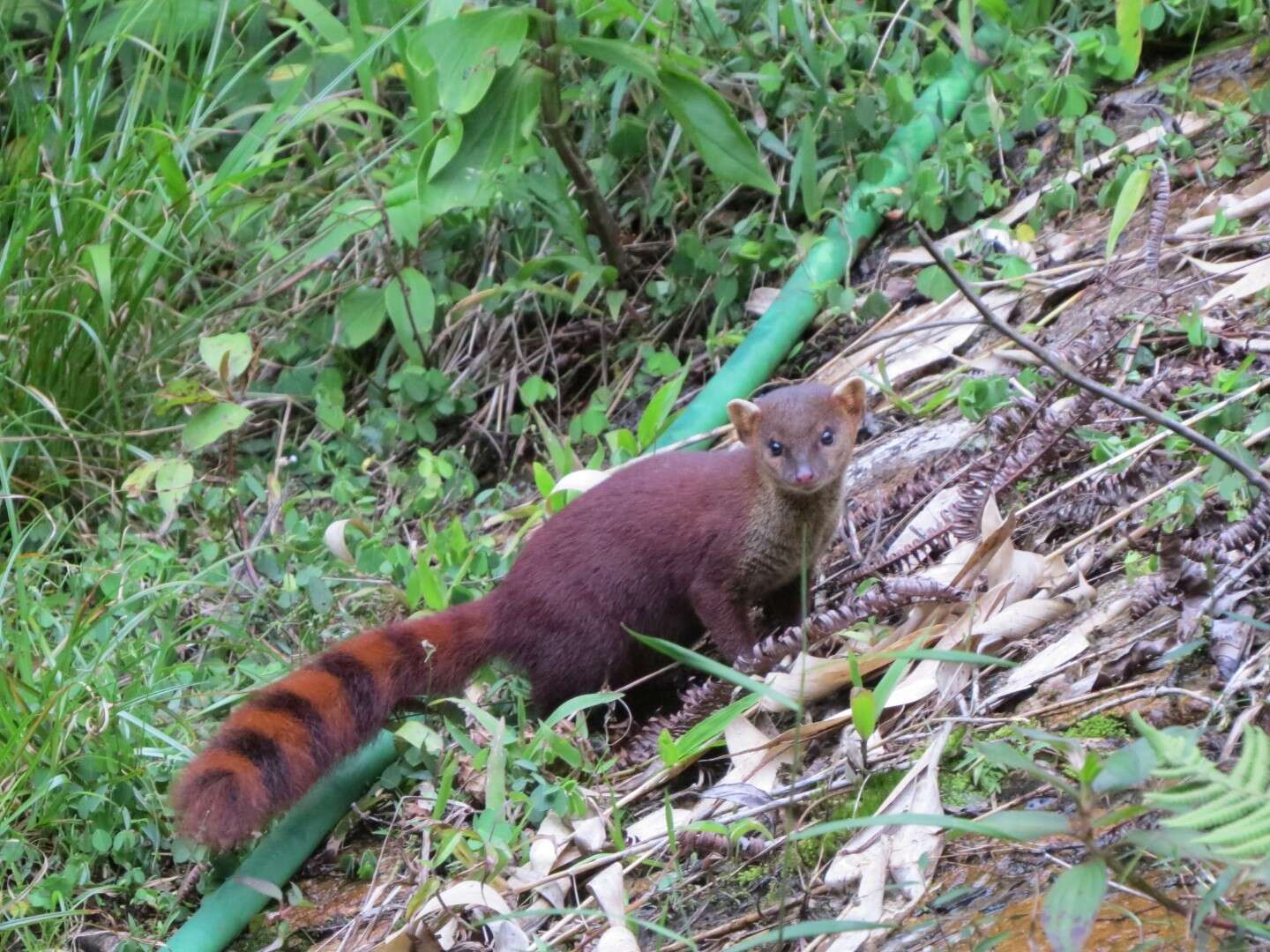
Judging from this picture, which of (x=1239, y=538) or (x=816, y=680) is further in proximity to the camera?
(x=816, y=680)

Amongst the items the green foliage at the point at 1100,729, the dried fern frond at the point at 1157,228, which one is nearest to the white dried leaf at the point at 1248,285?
the dried fern frond at the point at 1157,228

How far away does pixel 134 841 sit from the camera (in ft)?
13.1

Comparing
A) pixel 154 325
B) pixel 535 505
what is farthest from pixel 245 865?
pixel 154 325

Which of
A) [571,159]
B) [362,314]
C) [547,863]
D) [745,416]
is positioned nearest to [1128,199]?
[745,416]

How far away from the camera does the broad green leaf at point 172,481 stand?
5264mm

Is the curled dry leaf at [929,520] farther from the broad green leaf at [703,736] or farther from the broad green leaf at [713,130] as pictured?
the broad green leaf at [713,130]

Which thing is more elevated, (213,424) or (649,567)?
(213,424)

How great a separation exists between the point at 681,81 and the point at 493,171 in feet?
2.39

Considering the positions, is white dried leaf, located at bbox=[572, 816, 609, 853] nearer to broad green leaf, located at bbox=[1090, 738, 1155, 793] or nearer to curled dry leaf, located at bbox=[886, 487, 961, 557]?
curled dry leaf, located at bbox=[886, 487, 961, 557]

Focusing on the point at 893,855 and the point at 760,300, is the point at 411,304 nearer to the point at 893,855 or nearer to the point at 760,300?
the point at 760,300

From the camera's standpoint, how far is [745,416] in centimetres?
465

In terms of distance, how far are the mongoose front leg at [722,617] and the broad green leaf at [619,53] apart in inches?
71.2

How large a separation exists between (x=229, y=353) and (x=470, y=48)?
52.5 inches

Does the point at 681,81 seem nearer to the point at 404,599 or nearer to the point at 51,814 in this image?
the point at 404,599
